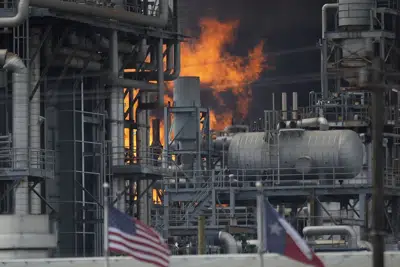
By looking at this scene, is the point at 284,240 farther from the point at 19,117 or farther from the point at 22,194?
the point at 19,117

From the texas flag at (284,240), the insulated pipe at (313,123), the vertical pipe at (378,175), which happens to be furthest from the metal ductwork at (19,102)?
the vertical pipe at (378,175)

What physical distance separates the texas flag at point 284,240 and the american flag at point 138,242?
2666mm

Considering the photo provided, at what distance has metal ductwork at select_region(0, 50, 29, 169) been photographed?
64062 mm

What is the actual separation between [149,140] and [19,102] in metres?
13.2

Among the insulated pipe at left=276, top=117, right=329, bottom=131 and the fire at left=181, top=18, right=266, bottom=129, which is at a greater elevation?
the fire at left=181, top=18, right=266, bottom=129

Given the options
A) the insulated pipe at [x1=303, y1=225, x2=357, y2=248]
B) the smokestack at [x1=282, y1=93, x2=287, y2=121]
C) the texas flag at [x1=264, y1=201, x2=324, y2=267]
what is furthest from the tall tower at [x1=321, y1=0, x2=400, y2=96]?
the texas flag at [x1=264, y1=201, x2=324, y2=267]

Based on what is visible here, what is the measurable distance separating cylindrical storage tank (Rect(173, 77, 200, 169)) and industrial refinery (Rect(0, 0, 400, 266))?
85 mm

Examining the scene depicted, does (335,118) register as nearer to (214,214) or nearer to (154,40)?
(214,214)

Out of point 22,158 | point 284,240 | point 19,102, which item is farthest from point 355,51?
point 284,240

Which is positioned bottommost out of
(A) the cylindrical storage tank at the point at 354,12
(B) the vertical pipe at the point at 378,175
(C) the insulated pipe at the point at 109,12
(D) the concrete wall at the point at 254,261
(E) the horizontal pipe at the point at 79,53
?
(D) the concrete wall at the point at 254,261

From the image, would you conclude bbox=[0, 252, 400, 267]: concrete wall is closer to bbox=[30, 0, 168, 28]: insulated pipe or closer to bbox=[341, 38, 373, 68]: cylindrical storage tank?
bbox=[30, 0, 168, 28]: insulated pipe

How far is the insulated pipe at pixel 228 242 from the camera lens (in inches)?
2963

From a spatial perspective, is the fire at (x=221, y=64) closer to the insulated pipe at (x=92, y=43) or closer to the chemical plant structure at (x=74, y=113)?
the chemical plant structure at (x=74, y=113)

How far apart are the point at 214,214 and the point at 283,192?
4.39 m
